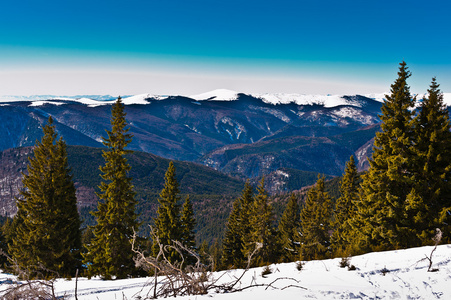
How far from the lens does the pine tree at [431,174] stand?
651 inches

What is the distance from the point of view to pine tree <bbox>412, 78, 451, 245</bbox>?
16.5 m

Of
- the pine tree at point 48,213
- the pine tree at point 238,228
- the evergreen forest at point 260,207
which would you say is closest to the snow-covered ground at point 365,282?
the evergreen forest at point 260,207

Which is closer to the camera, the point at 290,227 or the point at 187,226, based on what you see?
the point at 187,226

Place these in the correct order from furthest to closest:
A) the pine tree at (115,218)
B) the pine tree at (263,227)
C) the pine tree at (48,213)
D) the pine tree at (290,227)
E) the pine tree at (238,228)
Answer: the pine tree at (290,227)
the pine tree at (238,228)
the pine tree at (263,227)
the pine tree at (48,213)
the pine tree at (115,218)

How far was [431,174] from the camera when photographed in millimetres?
16875

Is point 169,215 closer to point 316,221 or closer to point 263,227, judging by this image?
point 263,227

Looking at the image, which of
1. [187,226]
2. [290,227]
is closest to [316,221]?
[290,227]

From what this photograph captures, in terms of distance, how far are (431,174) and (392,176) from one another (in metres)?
2.15

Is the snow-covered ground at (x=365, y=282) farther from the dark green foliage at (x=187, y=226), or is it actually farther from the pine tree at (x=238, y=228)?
the pine tree at (x=238, y=228)

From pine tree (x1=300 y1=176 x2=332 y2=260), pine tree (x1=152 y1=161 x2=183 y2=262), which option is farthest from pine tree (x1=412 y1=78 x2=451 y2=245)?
pine tree (x1=152 y1=161 x2=183 y2=262)

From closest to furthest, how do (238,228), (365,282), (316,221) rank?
(365,282)
(316,221)
(238,228)

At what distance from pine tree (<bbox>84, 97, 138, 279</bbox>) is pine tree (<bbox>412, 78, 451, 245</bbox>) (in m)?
Answer: 19.9

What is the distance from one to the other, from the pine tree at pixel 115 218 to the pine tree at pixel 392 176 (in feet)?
57.6

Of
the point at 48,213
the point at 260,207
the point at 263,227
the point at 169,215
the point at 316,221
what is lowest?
the point at 263,227
